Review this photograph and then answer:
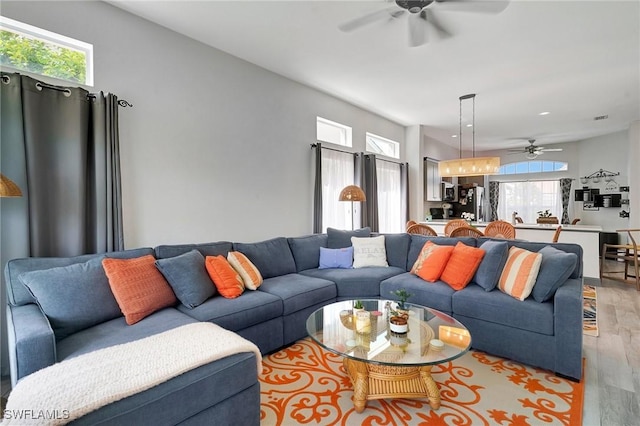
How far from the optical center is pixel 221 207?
3670mm

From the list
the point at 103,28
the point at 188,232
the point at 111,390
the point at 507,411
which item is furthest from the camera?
the point at 188,232

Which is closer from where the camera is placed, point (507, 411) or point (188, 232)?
point (507, 411)

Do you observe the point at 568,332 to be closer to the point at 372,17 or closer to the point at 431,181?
the point at 372,17

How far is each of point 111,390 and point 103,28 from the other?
2.96 meters

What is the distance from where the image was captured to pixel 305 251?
4.00 meters

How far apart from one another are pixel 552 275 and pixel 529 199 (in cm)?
826

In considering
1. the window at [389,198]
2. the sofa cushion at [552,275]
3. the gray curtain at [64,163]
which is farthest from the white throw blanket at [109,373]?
the window at [389,198]

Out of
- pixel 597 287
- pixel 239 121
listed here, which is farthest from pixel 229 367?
pixel 597 287

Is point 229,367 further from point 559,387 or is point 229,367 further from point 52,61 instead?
point 52,61

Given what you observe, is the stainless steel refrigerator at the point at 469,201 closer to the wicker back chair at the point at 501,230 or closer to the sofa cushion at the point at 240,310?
the wicker back chair at the point at 501,230

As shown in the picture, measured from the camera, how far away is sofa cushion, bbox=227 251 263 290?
2980 millimetres

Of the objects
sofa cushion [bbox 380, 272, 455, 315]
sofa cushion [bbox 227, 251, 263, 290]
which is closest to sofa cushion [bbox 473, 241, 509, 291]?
sofa cushion [bbox 380, 272, 455, 315]

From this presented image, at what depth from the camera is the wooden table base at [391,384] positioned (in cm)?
201

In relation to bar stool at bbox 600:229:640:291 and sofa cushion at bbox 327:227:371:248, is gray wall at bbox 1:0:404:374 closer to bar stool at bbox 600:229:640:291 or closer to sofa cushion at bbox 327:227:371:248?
sofa cushion at bbox 327:227:371:248
